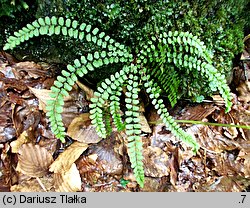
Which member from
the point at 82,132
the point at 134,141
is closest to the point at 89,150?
the point at 82,132

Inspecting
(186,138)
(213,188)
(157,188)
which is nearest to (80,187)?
(157,188)

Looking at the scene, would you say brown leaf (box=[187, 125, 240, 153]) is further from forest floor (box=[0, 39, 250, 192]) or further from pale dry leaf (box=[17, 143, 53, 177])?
pale dry leaf (box=[17, 143, 53, 177])

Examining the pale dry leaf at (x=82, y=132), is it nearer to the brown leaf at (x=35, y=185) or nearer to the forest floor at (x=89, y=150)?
the forest floor at (x=89, y=150)

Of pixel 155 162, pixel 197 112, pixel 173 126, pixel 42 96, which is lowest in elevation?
pixel 155 162

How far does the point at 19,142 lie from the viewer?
8.80 feet

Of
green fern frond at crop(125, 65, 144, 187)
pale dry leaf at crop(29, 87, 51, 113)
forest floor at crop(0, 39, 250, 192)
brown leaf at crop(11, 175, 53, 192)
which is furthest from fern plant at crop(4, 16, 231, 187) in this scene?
brown leaf at crop(11, 175, 53, 192)

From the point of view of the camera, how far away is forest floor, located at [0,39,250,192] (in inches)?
104

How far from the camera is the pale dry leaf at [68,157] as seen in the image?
2.66 m

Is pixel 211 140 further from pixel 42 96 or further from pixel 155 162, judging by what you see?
pixel 42 96

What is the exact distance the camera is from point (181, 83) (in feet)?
9.70

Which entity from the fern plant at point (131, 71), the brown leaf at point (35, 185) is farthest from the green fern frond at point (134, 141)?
the brown leaf at point (35, 185)

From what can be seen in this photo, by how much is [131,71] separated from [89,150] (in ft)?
2.71

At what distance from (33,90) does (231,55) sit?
1927 millimetres

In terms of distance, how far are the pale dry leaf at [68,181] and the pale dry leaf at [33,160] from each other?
13 centimetres
